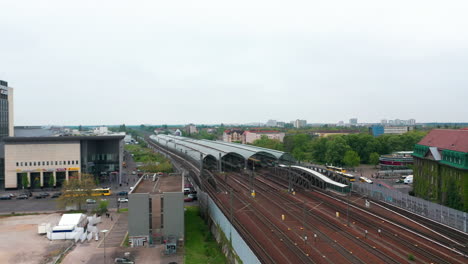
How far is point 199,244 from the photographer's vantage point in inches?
1162

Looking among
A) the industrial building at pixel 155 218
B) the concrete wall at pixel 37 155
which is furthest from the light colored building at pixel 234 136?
the industrial building at pixel 155 218

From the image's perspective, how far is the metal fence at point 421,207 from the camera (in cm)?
2752

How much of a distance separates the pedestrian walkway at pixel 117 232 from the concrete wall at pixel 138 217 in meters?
2.16

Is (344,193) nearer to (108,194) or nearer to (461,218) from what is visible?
(461,218)

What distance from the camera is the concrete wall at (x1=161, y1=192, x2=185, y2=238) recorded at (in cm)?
2947

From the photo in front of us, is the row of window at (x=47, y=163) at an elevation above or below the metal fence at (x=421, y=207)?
above

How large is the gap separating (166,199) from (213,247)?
5666 millimetres

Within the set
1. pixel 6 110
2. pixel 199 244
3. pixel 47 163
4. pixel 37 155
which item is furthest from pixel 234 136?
pixel 199 244

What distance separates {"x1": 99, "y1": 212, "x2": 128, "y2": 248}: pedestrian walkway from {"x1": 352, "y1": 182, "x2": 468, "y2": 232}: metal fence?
27618mm

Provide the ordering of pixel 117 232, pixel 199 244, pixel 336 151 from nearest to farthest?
pixel 199 244 < pixel 117 232 < pixel 336 151

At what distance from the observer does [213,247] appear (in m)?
28.7

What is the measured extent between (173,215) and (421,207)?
22903 mm

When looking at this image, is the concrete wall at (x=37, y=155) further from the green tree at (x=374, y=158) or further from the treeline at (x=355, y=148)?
the green tree at (x=374, y=158)

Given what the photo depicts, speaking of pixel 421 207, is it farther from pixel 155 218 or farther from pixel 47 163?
pixel 47 163
